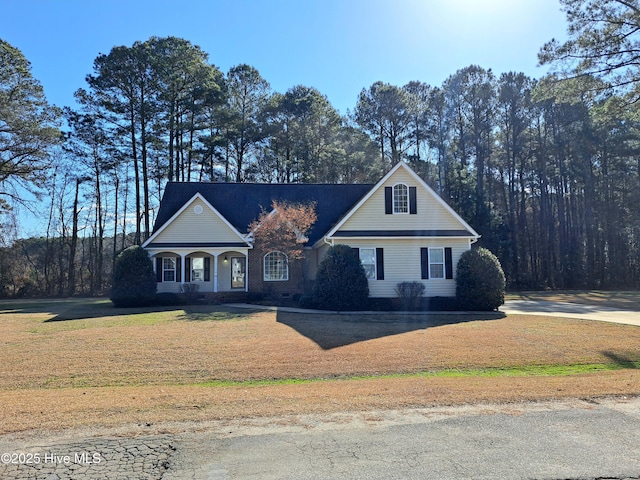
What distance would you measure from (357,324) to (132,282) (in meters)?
12.2

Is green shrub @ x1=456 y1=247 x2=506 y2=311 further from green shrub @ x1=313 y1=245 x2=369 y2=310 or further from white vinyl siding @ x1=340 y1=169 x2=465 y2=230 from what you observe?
green shrub @ x1=313 y1=245 x2=369 y2=310

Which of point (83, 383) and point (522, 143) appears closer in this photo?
point (83, 383)

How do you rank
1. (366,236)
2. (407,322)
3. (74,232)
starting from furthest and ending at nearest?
(74,232) → (366,236) → (407,322)

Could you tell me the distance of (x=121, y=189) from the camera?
37.4 meters

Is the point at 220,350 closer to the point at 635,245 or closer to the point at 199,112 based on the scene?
the point at 199,112

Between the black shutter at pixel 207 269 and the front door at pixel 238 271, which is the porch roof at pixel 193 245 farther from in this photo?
the front door at pixel 238 271

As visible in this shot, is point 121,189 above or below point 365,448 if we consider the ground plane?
above

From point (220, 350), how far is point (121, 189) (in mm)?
31428

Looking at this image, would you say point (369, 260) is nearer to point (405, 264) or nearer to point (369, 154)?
point (405, 264)

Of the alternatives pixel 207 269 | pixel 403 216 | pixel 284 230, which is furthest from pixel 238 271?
pixel 403 216

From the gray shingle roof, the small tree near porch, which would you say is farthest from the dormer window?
the gray shingle roof

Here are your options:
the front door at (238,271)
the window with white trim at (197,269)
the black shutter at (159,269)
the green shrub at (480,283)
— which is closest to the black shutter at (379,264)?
the green shrub at (480,283)

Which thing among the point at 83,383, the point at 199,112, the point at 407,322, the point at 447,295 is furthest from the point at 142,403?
the point at 199,112

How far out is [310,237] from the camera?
24594 millimetres
